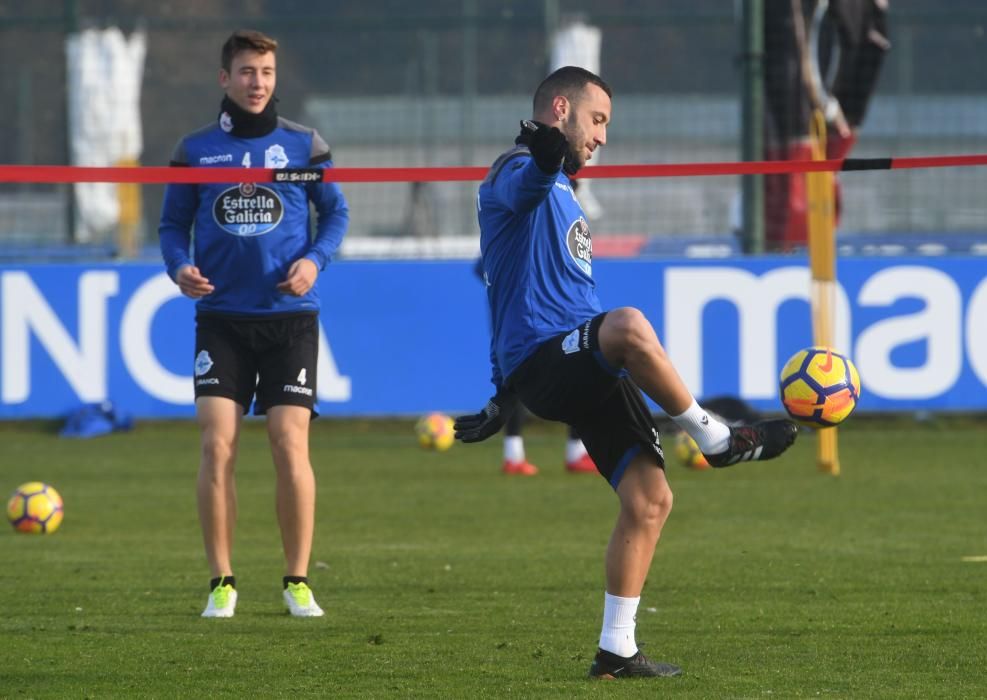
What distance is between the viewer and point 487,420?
5906 millimetres

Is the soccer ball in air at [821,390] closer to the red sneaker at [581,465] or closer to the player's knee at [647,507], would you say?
the player's knee at [647,507]

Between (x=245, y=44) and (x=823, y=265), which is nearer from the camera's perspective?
(x=245, y=44)

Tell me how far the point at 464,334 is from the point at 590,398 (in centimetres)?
943

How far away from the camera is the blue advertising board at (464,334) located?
47.9 ft

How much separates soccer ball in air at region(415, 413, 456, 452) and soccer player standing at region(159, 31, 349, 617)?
22.5 feet

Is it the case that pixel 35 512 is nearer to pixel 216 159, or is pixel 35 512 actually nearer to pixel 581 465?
pixel 216 159

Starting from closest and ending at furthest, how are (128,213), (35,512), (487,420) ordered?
(487,420), (35,512), (128,213)

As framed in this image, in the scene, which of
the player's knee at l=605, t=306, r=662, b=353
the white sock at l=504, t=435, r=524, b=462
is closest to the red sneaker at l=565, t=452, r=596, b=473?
the white sock at l=504, t=435, r=524, b=462

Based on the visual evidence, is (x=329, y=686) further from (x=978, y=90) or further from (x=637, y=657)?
(x=978, y=90)

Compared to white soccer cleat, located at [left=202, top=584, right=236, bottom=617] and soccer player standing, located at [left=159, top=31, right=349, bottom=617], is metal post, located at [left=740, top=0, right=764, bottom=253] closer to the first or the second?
soccer player standing, located at [left=159, top=31, right=349, bottom=617]

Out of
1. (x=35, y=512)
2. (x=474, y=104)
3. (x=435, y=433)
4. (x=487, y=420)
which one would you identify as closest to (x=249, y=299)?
(x=487, y=420)

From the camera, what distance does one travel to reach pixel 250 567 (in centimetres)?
852

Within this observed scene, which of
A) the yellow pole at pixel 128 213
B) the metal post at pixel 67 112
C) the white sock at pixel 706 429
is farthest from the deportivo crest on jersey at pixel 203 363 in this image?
the yellow pole at pixel 128 213

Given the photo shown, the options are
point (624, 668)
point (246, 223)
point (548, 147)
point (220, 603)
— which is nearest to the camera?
point (548, 147)
